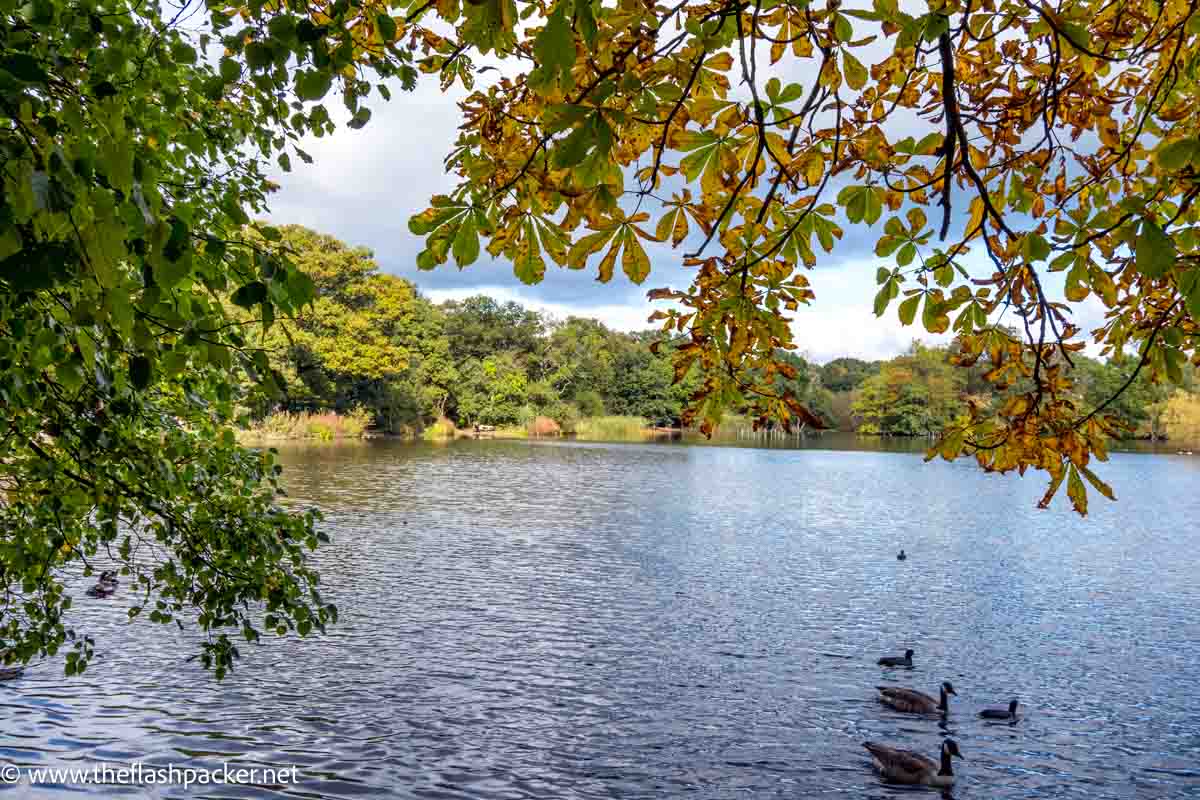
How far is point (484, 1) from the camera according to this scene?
4.21ft

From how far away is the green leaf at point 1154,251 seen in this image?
63.2 inches

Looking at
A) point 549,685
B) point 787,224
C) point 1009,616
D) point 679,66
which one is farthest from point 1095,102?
point 1009,616

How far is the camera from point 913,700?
8.23 m

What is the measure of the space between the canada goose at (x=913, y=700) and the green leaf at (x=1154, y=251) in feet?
25.0

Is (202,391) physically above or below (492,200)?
below

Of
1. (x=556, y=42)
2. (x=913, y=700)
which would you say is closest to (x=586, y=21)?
(x=556, y=42)

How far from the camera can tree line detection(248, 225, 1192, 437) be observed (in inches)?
1758

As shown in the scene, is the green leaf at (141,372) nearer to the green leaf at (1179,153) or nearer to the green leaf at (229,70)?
the green leaf at (229,70)

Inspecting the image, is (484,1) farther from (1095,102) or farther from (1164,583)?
(1164,583)

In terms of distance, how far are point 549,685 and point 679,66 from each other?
7.59 metres

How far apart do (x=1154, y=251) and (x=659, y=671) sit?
8236 millimetres

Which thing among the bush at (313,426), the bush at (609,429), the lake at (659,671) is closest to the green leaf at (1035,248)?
the lake at (659,671)

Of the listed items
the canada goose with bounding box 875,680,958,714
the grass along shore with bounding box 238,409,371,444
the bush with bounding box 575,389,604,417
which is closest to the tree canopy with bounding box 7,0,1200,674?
the canada goose with bounding box 875,680,958,714

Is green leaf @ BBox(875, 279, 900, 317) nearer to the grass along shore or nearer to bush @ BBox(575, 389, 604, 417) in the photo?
the grass along shore
